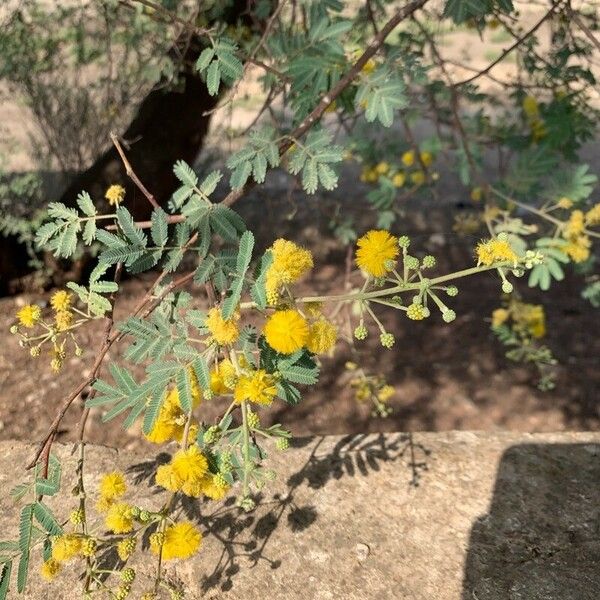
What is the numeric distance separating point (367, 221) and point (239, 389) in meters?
3.14

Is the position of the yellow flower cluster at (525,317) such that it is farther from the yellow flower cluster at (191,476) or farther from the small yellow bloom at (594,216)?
the yellow flower cluster at (191,476)

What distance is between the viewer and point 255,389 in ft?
3.57

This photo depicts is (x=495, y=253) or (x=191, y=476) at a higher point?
(x=495, y=253)

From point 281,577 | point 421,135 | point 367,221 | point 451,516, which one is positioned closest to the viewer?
point 281,577

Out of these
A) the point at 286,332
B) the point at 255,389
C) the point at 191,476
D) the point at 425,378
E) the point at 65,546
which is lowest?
the point at 425,378

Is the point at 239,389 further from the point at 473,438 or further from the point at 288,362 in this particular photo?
the point at 473,438

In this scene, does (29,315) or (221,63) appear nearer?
(29,315)

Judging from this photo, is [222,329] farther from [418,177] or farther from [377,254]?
[418,177]

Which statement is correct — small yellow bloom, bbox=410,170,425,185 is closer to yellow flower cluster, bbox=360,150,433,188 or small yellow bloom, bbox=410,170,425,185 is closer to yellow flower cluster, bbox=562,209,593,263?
yellow flower cluster, bbox=360,150,433,188

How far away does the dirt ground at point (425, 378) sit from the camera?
271cm

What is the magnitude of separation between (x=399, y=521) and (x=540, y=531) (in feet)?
1.15

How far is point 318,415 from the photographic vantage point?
9.19 feet

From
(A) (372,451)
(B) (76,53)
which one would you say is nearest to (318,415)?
(A) (372,451)

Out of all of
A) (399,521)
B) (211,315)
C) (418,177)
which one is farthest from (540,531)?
(418,177)
